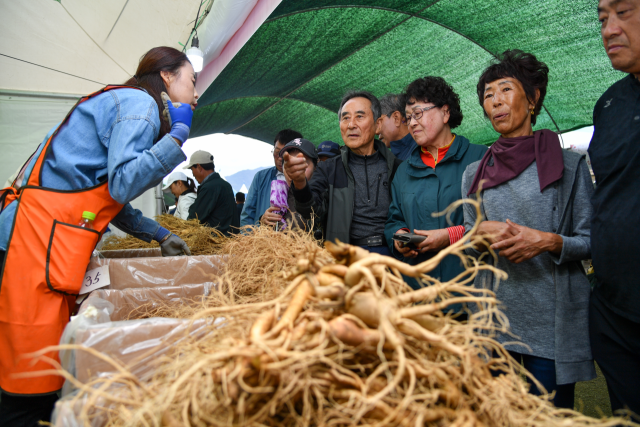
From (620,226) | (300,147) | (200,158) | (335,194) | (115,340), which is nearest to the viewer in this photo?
(115,340)

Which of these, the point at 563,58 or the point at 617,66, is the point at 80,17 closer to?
the point at 617,66

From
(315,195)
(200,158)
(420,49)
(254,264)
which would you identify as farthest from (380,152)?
(420,49)

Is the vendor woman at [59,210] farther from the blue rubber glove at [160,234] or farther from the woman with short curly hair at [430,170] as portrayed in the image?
the woman with short curly hair at [430,170]

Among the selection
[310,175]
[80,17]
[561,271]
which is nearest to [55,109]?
[80,17]

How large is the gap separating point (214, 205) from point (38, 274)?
2.23 meters

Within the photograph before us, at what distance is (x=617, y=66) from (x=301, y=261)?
4.41ft

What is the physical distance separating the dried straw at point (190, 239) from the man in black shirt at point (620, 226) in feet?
6.19

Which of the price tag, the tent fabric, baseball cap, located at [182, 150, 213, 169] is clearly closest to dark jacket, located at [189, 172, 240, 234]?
baseball cap, located at [182, 150, 213, 169]

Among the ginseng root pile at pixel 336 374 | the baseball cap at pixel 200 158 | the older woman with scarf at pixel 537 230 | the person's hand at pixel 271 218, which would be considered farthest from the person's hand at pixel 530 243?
the baseball cap at pixel 200 158

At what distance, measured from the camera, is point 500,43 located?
3.64 metres

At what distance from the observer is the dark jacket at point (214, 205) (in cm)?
338

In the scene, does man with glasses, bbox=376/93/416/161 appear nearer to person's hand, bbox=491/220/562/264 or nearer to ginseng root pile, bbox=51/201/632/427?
person's hand, bbox=491/220/562/264

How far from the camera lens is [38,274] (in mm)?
1193

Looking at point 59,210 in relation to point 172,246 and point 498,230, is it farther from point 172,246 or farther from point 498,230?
point 498,230
